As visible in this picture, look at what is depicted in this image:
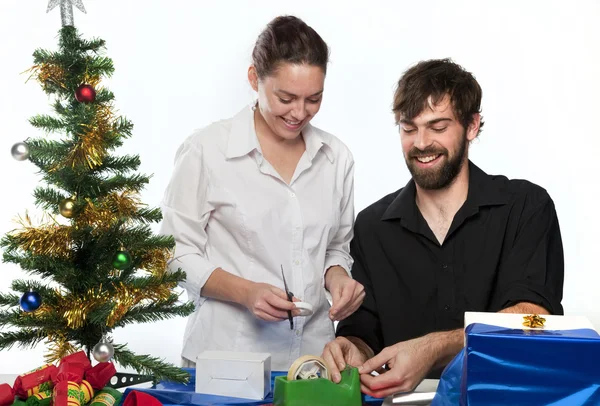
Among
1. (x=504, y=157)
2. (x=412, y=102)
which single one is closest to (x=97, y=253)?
(x=412, y=102)

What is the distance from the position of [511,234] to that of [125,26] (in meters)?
2.96

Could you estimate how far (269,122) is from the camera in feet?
7.20

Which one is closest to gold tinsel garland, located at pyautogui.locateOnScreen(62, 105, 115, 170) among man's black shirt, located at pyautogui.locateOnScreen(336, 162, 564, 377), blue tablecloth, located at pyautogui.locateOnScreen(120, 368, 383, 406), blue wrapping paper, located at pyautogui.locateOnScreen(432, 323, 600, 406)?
blue tablecloth, located at pyautogui.locateOnScreen(120, 368, 383, 406)

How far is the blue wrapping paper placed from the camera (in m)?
1.29

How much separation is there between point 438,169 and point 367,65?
2.27 meters

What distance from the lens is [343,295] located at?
2.04 meters

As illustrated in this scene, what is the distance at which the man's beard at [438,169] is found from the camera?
2.26 m

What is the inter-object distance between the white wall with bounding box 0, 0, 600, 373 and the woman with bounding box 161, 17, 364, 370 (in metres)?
2.18

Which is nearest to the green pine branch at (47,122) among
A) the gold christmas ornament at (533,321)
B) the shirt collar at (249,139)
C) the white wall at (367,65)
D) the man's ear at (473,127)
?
the shirt collar at (249,139)

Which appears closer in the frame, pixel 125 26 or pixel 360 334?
pixel 360 334

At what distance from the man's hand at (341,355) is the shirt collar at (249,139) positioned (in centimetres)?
57

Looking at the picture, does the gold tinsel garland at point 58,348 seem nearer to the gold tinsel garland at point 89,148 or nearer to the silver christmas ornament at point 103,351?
the silver christmas ornament at point 103,351

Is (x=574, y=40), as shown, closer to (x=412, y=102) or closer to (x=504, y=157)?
(x=504, y=157)

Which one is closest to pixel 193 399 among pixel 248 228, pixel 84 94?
pixel 248 228
